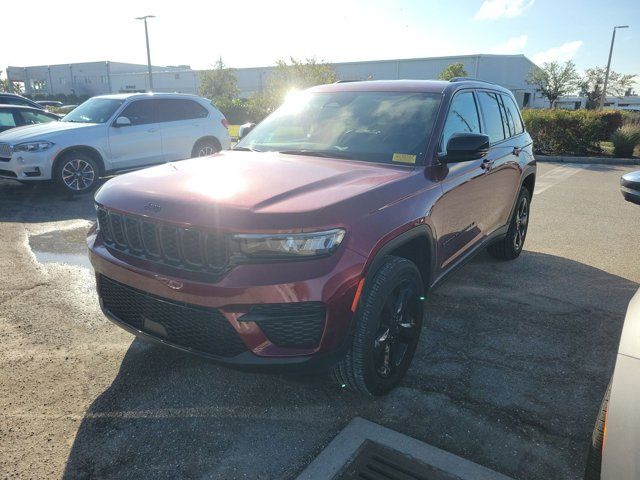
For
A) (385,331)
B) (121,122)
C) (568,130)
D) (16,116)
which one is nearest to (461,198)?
(385,331)

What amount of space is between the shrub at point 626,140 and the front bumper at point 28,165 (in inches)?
643

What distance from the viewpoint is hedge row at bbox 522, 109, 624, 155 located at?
16.6 m

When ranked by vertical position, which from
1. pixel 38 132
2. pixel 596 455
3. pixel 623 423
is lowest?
pixel 596 455

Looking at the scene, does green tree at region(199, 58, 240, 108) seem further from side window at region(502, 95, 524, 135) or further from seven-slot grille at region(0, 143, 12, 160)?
side window at region(502, 95, 524, 135)

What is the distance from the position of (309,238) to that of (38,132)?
795cm

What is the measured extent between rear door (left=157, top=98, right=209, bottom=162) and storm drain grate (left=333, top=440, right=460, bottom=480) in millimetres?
8273

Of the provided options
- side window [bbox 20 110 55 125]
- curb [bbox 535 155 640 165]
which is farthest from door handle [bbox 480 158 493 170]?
curb [bbox 535 155 640 165]

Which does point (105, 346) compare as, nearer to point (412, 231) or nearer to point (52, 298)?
point (52, 298)

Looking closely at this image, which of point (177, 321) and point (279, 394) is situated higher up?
point (177, 321)

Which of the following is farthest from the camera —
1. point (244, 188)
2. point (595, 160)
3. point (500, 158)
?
point (595, 160)

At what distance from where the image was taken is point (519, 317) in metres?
4.03

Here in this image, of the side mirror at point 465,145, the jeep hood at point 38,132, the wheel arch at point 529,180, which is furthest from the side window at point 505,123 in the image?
the jeep hood at point 38,132

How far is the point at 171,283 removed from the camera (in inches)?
94.2

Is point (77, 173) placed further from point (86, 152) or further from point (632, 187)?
point (632, 187)
